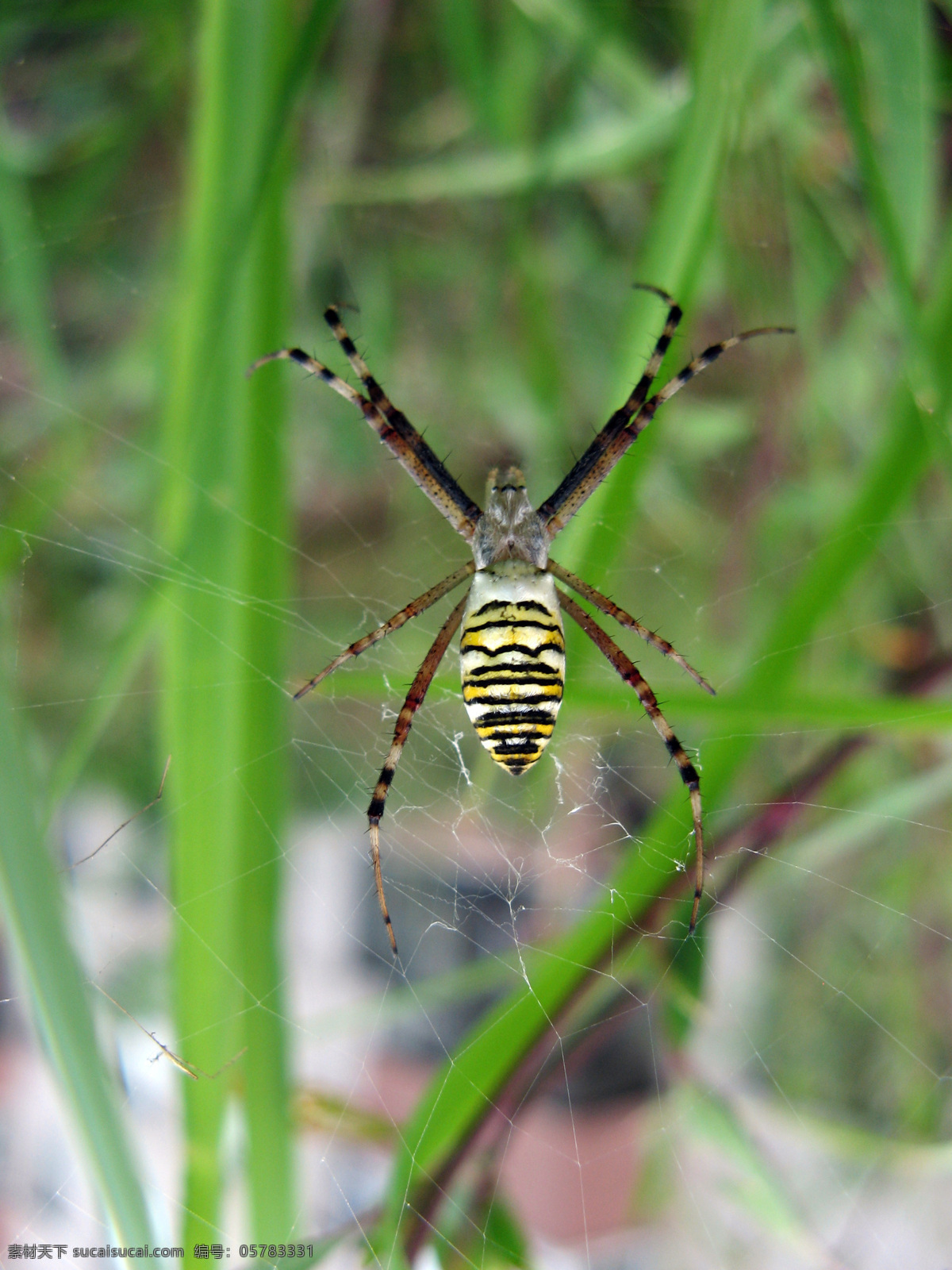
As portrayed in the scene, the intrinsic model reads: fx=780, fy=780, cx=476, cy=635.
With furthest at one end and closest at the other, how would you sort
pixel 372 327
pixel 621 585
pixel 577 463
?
pixel 621 585 < pixel 372 327 < pixel 577 463

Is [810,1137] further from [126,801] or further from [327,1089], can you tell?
[126,801]

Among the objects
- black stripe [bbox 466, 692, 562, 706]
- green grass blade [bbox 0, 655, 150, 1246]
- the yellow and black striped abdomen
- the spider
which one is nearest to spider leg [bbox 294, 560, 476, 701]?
the spider

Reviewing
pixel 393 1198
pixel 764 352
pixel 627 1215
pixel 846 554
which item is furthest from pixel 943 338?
pixel 627 1215

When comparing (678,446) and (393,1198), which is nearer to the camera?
(393,1198)

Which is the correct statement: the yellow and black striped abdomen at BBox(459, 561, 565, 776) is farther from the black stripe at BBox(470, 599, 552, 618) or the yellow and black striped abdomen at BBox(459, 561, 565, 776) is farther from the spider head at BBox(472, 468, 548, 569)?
the spider head at BBox(472, 468, 548, 569)

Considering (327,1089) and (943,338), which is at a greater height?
(943,338)

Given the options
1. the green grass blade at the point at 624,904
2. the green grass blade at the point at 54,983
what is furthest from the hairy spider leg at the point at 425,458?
the green grass blade at the point at 54,983
